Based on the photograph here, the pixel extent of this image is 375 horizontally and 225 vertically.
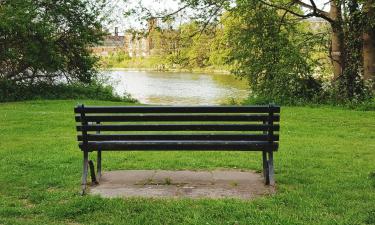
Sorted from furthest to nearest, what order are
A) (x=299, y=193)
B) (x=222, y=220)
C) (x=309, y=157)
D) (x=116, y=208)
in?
1. (x=309, y=157)
2. (x=299, y=193)
3. (x=116, y=208)
4. (x=222, y=220)

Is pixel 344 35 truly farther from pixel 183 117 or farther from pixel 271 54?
pixel 183 117

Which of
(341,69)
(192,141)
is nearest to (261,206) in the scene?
(192,141)

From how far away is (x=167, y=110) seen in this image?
5.70 meters

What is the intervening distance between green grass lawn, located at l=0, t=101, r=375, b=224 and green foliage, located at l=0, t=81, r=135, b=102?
429 inches

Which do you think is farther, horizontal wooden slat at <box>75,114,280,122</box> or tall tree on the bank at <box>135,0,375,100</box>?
tall tree on the bank at <box>135,0,375,100</box>

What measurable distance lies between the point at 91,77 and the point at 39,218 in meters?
21.0

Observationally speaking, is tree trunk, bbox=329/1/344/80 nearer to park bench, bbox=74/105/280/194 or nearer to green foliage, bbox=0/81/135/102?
green foliage, bbox=0/81/135/102

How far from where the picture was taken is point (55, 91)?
914 inches

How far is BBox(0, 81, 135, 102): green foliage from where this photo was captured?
21.8 m

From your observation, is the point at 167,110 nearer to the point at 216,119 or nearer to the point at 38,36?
the point at 216,119

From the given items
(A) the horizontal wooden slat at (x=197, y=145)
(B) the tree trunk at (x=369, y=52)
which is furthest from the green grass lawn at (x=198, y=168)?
(B) the tree trunk at (x=369, y=52)

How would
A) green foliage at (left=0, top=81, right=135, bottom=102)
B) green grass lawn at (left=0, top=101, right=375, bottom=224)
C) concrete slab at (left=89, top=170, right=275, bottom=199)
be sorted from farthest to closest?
green foliage at (left=0, top=81, right=135, bottom=102), concrete slab at (left=89, top=170, right=275, bottom=199), green grass lawn at (left=0, top=101, right=375, bottom=224)

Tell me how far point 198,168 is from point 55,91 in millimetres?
17362

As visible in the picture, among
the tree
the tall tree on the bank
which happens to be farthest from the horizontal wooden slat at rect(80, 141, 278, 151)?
the tree
